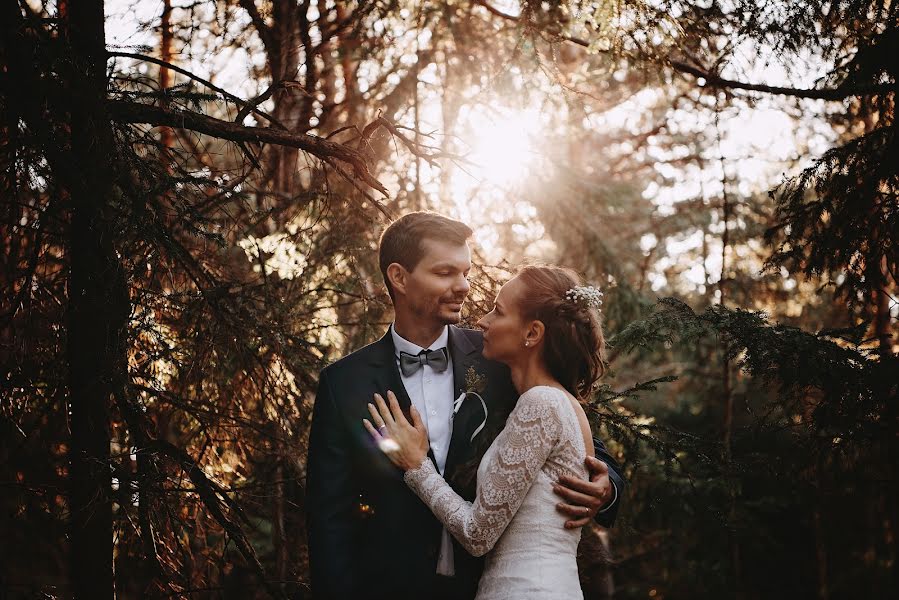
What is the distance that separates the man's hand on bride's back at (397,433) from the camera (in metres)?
2.84

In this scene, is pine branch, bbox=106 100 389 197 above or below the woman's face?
above

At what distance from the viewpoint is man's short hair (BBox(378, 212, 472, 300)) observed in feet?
10.8

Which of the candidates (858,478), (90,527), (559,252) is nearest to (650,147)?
(559,252)

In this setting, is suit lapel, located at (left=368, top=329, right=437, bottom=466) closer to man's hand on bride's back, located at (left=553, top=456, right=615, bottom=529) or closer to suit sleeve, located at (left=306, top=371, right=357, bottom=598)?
suit sleeve, located at (left=306, top=371, right=357, bottom=598)

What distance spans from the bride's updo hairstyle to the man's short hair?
420 mm

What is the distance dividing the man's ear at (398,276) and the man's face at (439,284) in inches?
1.5

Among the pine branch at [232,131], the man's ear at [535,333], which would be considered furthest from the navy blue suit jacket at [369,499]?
the pine branch at [232,131]

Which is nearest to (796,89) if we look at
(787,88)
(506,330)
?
(787,88)

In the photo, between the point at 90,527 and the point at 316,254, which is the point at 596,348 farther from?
the point at 316,254

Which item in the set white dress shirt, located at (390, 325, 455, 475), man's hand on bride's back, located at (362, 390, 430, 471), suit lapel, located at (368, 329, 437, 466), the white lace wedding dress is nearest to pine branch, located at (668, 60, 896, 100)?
the white lace wedding dress

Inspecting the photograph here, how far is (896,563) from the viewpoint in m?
7.66

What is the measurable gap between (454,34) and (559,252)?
193 inches

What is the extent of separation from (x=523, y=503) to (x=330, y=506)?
0.83 metres

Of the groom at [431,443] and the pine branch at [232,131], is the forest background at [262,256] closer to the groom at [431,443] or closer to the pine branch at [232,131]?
the pine branch at [232,131]
